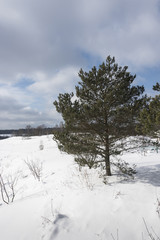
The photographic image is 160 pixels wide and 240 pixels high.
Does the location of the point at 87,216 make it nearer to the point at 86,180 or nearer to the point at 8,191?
the point at 86,180

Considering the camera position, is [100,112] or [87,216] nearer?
[87,216]

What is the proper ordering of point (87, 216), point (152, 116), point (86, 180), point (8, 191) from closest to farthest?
1. point (87, 216)
2. point (152, 116)
3. point (86, 180)
4. point (8, 191)

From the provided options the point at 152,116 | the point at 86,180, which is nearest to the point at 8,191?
the point at 86,180

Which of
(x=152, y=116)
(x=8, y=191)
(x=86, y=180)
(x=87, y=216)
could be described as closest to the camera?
(x=87, y=216)

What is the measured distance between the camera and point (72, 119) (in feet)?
20.1

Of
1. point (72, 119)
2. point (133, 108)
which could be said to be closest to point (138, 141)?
point (133, 108)

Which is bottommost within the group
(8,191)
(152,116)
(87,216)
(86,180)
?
(8,191)

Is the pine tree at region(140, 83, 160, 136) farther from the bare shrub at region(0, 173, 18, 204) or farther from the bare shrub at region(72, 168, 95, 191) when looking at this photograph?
the bare shrub at region(0, 173, 18, 204)

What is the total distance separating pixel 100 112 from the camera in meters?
6.39

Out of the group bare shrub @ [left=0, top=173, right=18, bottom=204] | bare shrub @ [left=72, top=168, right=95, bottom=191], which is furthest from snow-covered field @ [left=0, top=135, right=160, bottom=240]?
bare shrub @ [left=0, top=173, right=18, bottom=204]

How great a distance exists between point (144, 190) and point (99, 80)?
5541mm

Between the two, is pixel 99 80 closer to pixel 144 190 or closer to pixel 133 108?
pixel 133 108

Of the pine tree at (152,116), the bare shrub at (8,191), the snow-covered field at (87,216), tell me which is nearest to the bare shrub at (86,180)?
the snow-covered field at (87,216)

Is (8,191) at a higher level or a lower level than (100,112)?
lower
